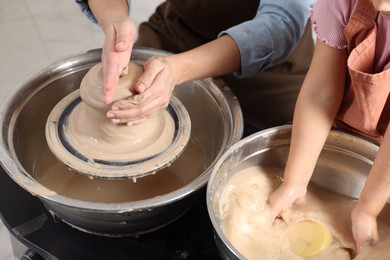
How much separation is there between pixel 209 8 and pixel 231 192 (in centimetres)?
62

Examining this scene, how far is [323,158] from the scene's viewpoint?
1229 mm

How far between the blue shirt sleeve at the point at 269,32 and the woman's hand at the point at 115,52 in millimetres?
269

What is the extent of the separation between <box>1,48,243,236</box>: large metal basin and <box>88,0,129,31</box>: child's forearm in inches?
3.7

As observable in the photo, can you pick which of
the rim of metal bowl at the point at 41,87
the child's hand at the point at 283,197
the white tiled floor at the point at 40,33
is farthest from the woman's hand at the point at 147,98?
the white tiled floor at the point at 40,33

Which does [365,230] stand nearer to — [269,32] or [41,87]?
[269,32]

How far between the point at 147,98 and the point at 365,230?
1.76 ft

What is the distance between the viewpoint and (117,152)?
3.88 feet

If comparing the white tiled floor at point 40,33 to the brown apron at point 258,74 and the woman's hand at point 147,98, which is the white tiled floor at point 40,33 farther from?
the woman's hand at point 147,98

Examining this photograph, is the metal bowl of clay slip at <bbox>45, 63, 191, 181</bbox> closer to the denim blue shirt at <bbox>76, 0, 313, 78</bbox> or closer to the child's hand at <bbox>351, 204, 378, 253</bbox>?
the denim blue shirt at <bbox>76, 0, 313, 78</bbox>

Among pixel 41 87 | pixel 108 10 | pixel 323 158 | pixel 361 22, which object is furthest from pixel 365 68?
pixel 41 87

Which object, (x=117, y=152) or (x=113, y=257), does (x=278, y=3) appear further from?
(x=113, y=257)

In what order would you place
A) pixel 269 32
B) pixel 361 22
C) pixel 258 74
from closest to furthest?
pixel 361 22 < pixel 269 32 < pixel 258 74

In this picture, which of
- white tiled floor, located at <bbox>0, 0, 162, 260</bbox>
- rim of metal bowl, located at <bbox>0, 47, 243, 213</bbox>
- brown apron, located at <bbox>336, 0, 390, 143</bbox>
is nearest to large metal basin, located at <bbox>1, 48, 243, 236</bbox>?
rim of metal bowl, located at <bbox>0, 47, 243, 213</bbox>

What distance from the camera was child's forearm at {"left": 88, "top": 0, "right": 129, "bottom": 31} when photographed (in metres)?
1.35
